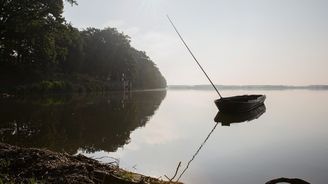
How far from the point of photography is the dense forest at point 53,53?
3325cm

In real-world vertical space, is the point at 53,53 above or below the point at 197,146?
above

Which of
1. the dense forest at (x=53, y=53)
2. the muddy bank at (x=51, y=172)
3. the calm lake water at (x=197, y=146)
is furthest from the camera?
the dense forest at (x=53, y=53)

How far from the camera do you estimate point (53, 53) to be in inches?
1464

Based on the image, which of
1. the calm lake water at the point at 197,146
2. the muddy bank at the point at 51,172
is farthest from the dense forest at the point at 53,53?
the muddy bank at the point at 51,172

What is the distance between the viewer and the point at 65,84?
53.3m

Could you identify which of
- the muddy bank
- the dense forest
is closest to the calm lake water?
the muddy bank

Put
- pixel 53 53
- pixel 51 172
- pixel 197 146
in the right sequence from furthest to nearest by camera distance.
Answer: pixel 53 53 → pixel 197 146 → pixel 51 172

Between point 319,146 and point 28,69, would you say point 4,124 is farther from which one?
point 28,69

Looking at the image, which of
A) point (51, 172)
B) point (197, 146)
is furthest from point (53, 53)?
point (51, 172)

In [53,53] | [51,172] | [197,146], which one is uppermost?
[53,53]

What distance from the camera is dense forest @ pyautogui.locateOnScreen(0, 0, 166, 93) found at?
33.2 metres

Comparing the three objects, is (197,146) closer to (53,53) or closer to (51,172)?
(51,172)

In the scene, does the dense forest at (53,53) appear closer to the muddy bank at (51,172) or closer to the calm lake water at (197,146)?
the calm lake water at (197,146)

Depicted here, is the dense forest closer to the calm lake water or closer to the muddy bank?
the calm lake water
